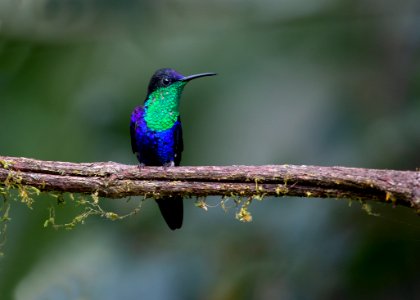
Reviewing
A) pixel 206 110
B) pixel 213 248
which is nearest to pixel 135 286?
pixel 213 248

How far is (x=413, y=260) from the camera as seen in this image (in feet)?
15.3

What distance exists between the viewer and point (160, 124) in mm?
4484

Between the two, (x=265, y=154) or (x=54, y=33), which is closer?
(x=265, y=154)

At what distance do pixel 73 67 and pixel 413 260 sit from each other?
291 cm

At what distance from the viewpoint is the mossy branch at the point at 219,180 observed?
278cm

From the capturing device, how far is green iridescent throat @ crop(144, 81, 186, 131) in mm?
4480

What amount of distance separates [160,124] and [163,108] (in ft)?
0.34

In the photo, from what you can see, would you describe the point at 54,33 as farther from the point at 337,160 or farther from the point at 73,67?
the point at 337,160

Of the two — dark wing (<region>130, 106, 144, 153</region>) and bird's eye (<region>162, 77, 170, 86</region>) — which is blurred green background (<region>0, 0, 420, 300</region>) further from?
bird's eye (<region>162, 77, 170, 86</region>)

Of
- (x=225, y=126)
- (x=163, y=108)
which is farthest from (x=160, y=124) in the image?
(x=225, y=126)

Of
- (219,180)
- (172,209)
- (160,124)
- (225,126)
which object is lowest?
(219,180)

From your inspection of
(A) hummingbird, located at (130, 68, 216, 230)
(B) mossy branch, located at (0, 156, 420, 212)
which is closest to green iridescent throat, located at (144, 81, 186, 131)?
(A) hummingbird, located at (130, 68, 216, 230)

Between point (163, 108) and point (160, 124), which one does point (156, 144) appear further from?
point (163, 108)

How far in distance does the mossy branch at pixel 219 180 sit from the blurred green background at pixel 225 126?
5.38ft
